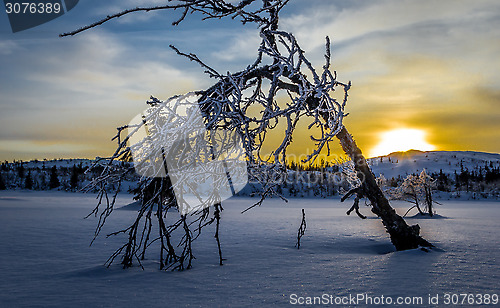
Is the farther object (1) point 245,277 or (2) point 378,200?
(2) point 378,200

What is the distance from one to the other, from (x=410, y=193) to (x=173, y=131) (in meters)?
19.4

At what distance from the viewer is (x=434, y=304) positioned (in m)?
3.58

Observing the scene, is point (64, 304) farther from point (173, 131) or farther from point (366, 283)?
point (366, 283)

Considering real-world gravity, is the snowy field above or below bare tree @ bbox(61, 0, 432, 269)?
below

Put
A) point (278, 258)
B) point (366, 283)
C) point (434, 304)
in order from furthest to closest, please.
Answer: point (278, 258), point (366, 283), point (434, 304)

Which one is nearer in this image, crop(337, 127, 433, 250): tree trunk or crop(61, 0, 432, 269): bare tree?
crop(61, 0, 432, 269): bare tree

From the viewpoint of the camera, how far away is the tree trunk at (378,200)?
22.1ft

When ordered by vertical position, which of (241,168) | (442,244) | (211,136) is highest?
(211,136)

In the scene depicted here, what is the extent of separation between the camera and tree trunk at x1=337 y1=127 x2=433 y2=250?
6.75m

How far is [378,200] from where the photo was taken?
6.82 meters

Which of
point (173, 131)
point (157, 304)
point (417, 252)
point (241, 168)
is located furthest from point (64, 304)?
point (417, 252)

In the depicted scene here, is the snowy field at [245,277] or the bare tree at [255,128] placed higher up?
the bare tree at [255,128]

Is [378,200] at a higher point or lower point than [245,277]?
higher

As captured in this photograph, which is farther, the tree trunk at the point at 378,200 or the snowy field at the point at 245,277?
the tree trunk at the point at 378,200
